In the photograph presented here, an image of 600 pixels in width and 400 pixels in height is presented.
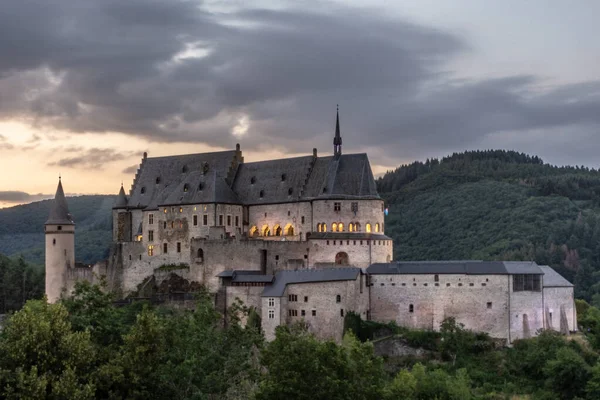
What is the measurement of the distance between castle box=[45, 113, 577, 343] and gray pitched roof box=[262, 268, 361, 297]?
0.34 feet

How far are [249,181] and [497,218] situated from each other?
206ft

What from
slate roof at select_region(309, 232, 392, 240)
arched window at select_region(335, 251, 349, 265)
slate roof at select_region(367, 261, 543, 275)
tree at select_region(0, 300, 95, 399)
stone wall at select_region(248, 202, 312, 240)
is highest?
stone wall at select_region(248, 202, 312, 240)

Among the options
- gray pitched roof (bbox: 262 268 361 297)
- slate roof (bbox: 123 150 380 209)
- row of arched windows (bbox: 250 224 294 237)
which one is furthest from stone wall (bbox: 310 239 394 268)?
gray pitched roof (bbox: 262 268 361 297)

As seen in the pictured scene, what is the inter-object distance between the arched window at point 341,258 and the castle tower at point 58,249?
25330 mm

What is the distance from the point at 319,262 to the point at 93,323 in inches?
1309

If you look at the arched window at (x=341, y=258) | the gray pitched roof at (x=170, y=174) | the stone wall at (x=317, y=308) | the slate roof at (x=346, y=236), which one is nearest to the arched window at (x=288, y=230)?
the slate roof at (x=346, y=236)

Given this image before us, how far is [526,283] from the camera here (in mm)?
75438

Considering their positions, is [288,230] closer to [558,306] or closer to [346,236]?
[346,236]

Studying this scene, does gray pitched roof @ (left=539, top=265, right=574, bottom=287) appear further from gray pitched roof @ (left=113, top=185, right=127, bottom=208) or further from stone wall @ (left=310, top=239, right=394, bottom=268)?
gray pitched roof @ (left=113, top=185, right=127, bottom=208)

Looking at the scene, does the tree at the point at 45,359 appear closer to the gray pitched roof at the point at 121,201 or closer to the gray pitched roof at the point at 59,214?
the gray pitched roof at the point at 59,214

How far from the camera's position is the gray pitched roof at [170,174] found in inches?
3647

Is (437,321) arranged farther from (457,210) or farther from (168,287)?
(457,210)

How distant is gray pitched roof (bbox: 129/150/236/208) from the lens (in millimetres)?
92625

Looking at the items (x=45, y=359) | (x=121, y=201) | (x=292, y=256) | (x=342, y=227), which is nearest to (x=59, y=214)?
(x=121, y=201)
